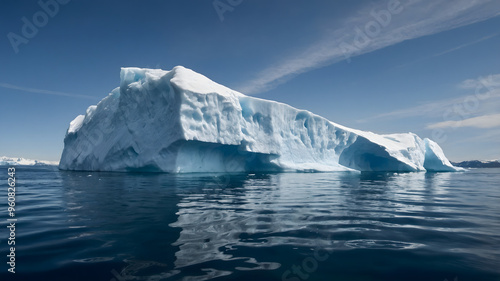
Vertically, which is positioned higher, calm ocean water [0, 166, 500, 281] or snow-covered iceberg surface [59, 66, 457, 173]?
snow-covered iceberg surface [59, 66, 457, 173]

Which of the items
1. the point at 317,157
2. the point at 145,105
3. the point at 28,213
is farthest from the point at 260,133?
the point at 28,213

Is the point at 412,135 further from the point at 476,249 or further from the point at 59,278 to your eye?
the point at 59,278

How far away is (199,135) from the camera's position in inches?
907

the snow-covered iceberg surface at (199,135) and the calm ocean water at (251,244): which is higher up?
the snow-covered iceberg surface at (199,135)

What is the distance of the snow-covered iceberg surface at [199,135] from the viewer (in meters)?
23.5

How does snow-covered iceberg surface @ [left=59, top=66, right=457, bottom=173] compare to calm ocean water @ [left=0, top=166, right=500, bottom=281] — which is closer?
calm ocean water @ [left=0, top=166, right=500, bottom=281]

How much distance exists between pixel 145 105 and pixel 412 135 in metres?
38.5

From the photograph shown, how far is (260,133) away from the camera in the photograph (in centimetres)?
2894

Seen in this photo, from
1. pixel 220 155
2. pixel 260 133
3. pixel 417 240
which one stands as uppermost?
pixel 260 133

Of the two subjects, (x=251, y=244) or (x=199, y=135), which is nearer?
(x=251, y=244)

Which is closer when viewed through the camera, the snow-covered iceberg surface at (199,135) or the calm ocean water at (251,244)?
the calm ocean water at (251,244)

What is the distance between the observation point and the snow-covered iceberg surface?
23.5 metres

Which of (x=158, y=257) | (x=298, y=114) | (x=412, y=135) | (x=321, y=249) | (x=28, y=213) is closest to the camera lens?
(x=158, y=257)

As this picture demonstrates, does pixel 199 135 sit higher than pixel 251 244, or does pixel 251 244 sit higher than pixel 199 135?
pixel 199 135
